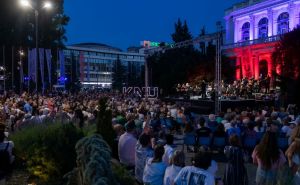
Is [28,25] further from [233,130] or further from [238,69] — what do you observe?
[233,130]

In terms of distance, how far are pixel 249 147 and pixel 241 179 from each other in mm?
5618

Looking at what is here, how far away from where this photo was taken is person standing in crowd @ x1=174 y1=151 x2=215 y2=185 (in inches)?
189

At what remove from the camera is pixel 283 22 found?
5781 centimetres

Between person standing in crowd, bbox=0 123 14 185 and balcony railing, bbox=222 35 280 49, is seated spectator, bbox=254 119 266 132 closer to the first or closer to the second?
person standing in crowd, bbox=0 123 14 185

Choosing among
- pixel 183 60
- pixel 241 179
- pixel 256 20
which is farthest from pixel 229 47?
pixel 241 179

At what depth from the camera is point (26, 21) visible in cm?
5262

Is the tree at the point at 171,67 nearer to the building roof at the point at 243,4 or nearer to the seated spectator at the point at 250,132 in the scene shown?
the building roof at the point at 243,4

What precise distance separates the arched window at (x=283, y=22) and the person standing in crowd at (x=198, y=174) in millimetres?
55624

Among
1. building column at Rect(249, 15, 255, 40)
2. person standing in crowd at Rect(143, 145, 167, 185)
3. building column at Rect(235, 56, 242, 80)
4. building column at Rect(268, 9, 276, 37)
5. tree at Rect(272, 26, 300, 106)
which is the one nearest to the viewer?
person standing in crowd at Rect(143, 145, 167, 185)

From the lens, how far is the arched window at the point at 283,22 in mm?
57125

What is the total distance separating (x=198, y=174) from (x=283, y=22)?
56.9 m

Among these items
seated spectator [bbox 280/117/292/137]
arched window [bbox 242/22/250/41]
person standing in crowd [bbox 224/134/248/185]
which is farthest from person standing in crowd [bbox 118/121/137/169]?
arched window [bbox 242/22/250/41]

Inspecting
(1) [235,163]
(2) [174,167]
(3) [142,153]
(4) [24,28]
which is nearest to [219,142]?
(1) [235,163]

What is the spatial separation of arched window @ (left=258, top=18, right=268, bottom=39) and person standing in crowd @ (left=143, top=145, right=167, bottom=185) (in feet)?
188
